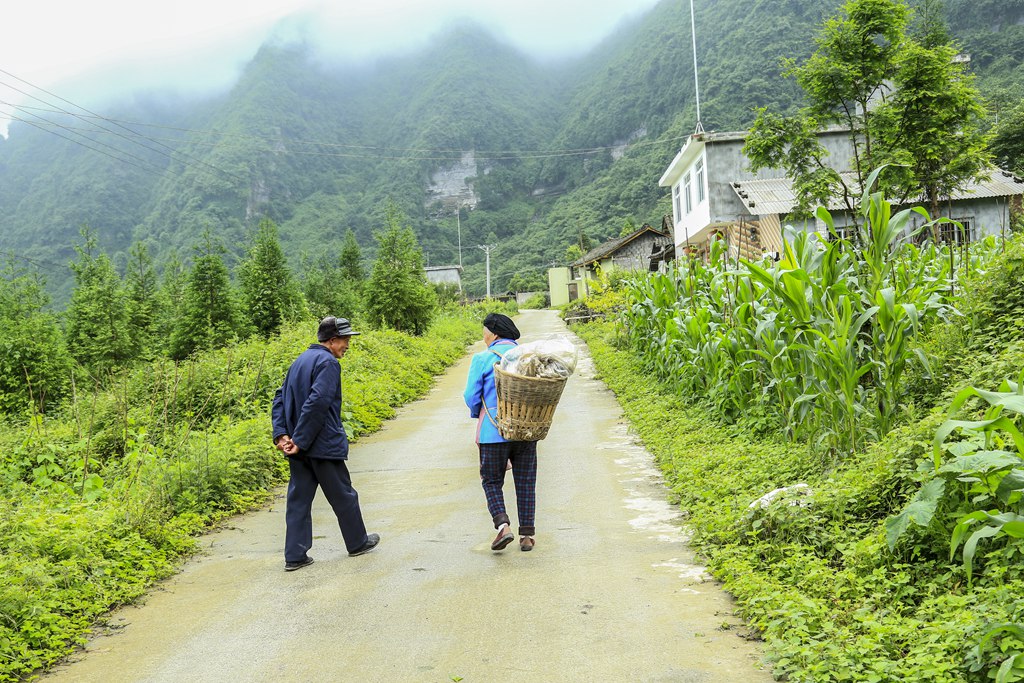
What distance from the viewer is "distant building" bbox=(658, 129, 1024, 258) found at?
2528cm

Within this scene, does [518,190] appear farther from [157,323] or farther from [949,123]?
[949,123]

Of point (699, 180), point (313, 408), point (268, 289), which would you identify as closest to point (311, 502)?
point (313, 408)

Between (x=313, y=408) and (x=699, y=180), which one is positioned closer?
(x=313, y=408)

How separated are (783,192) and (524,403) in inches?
1003

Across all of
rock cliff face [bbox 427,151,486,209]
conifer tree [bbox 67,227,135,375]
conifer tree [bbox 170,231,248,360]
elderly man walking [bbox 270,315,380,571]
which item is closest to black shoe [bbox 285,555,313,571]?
elderly man walking [bbox 270,315,380,571]

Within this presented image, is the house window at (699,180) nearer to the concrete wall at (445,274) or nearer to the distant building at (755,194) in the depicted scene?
the distant building at (755,194)

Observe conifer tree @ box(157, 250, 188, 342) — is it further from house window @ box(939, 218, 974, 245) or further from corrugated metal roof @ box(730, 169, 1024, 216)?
house window @ box(939, 218, 974, 245)

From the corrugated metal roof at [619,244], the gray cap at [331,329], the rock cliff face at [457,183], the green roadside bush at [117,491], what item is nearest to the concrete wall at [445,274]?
the corrugated metal roof at [619,244]

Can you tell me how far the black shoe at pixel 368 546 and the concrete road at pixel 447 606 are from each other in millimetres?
83

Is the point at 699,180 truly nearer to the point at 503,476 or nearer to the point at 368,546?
the point at 503,476

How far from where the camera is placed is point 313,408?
5.84 metres

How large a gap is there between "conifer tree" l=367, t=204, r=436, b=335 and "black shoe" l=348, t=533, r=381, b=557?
772 inches

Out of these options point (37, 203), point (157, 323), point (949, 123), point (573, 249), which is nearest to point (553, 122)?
point (573, 249)

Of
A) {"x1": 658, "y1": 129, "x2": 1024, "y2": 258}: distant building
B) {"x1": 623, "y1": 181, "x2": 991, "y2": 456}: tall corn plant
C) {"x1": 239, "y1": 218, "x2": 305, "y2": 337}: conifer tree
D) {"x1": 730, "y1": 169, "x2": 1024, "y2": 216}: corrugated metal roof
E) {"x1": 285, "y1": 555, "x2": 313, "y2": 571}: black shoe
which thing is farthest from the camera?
{"x1": 730, "y1": 169, "x2": 1024, "y2": 216}: corrugated metal roof
